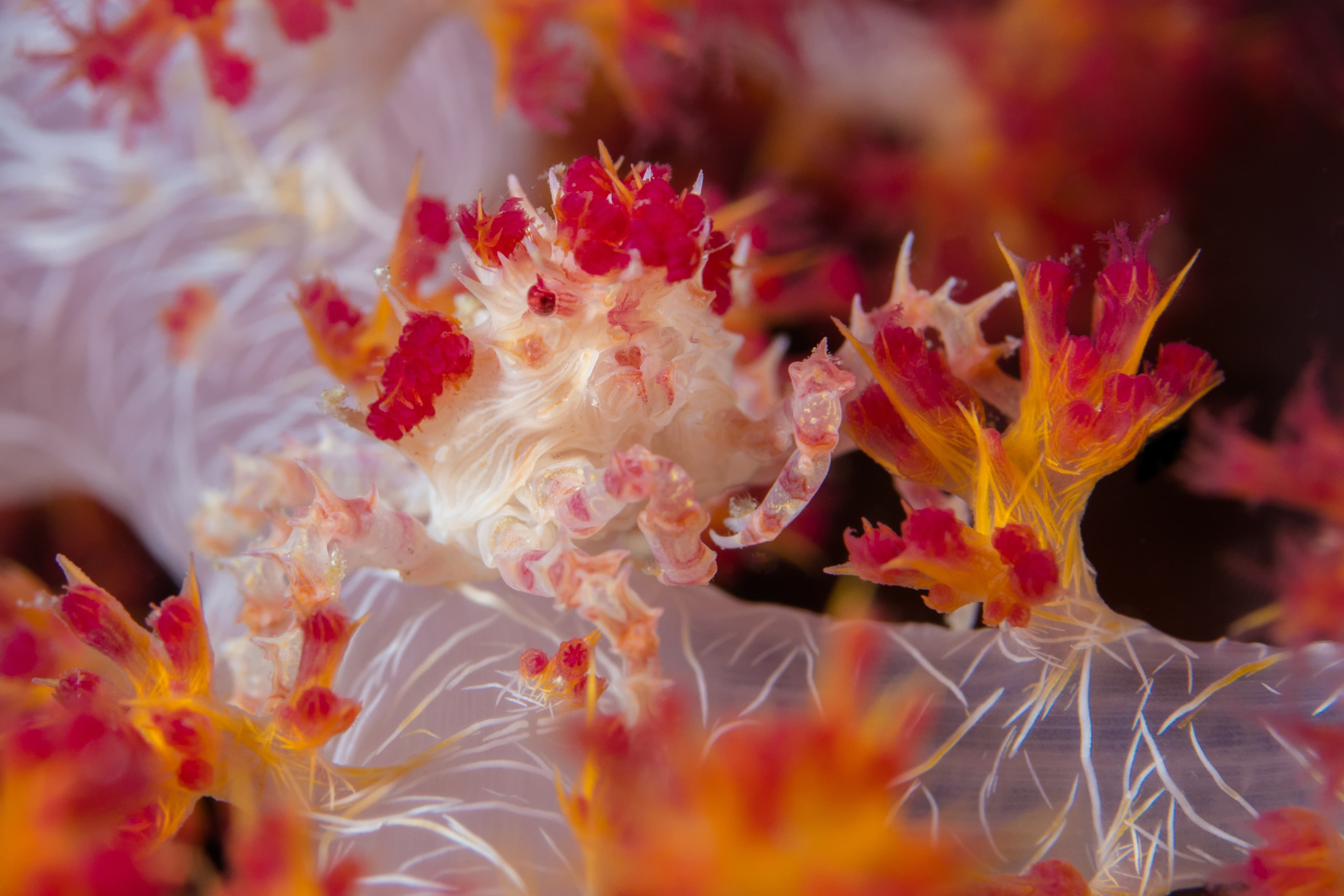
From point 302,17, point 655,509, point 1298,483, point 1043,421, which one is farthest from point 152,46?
point 1298,483

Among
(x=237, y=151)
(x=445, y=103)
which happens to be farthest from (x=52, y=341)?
(x=445, y=103)

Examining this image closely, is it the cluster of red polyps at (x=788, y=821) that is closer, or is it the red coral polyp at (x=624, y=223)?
the cluster of red polyps at (x=788, y=821)

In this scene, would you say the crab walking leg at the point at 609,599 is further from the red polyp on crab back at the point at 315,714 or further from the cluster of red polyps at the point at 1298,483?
the cluster of red polyps at the point at 1298,483

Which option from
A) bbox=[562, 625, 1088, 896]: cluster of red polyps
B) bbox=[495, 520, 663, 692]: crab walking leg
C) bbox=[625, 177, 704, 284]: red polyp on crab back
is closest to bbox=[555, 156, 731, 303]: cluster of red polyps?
bbox=[625, 177, 704, 284]: red polyp on crab back

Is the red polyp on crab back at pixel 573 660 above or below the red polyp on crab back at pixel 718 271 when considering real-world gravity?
below

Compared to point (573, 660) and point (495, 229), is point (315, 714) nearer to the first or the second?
point (573, 660)

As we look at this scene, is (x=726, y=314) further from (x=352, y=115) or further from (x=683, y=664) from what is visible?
(x=352, y=115)

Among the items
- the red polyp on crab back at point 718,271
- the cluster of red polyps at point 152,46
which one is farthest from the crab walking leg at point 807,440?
the cluster of red polyps at point 152,46

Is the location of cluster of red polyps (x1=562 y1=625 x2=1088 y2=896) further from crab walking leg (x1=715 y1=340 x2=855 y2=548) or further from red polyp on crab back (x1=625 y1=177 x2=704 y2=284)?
red polyp on crab back (x1=625 y1=177 x2=704 y2=284)
